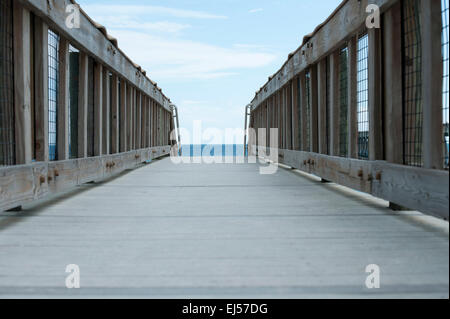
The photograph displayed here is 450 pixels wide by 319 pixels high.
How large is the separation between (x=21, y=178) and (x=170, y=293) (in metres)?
1.94

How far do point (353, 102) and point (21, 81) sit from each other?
9.42ft

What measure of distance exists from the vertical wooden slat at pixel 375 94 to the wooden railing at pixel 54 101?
8.66 ft

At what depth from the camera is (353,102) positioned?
13.1 feet

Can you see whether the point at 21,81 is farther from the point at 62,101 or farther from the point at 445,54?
the point at 445,54

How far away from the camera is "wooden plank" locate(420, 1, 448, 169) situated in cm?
237

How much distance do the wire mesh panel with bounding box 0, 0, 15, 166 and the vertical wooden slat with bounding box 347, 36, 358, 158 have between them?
2.92 m

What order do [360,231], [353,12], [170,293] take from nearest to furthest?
1. [170,293]
2. [360,231]
3. [353,12]

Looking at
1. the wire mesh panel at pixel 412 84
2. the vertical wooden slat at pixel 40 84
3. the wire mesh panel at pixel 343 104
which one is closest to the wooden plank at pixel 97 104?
the vertical wooden slat at pixel 40 84

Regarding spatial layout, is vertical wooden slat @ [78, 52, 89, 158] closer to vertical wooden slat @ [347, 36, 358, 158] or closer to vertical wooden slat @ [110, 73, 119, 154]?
vertical wooden slat @ [110, 73, 119, 154]

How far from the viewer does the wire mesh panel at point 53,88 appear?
379 centimetres

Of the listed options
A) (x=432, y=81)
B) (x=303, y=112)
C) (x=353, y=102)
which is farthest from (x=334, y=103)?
(x=432, y=81)
